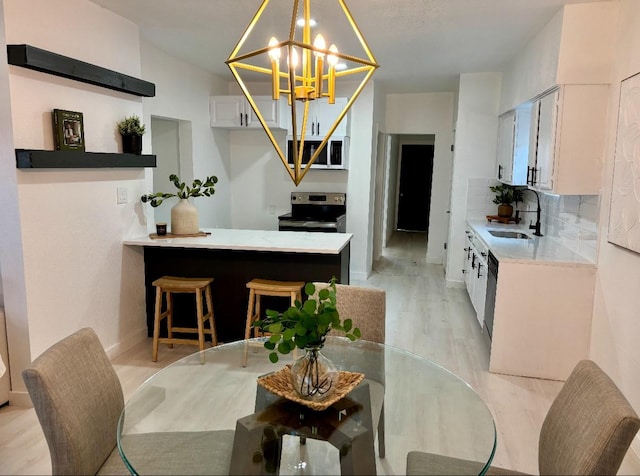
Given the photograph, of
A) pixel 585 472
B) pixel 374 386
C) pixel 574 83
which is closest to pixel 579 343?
pixel 574 83

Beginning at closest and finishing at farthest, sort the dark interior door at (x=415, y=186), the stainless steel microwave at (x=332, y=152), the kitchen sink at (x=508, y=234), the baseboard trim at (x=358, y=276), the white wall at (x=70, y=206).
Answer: the white wall at (x=70, y=206) < the kitchen sink at (x=508, y=234) < the stainless steel microwave at (x=332, y=152) < the baseboard trim at (x=358, y=276) < the dark interior door at (x=415, y=186)

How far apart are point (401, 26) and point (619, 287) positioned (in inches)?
92.1

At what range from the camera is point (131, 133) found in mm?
3406

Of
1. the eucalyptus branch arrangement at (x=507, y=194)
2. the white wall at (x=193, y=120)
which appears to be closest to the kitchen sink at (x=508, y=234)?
the eucalyptus branch arrangement at (x=507, y=194)

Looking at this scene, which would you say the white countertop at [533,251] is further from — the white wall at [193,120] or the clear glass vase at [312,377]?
the white wall at [193,120]

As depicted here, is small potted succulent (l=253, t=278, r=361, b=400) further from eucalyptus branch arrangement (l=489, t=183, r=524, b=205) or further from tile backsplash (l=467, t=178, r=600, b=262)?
eucalyptus branch arrangement (l=489, t=183, r=524, b=205)

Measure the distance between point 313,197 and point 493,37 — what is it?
2.82m

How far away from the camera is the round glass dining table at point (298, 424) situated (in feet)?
4.62

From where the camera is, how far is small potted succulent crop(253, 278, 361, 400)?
4.75 ft

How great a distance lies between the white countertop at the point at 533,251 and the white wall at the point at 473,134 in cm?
108

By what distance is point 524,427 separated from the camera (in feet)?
8.86

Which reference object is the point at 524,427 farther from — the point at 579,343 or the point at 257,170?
the point at 257,170

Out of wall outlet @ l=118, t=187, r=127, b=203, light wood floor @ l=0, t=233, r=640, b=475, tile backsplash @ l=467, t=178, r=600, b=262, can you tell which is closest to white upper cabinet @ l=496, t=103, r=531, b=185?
tile backsplash @ l=467, t=178, r=600, b=262

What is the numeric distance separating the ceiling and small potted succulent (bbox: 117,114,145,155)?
763mm
